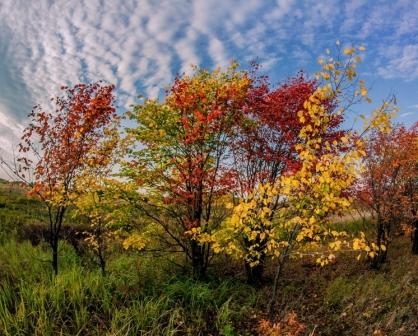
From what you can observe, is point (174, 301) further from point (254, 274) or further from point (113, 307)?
point (254, 274)

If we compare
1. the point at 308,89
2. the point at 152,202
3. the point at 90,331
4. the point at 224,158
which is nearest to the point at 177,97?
the point at 224,158

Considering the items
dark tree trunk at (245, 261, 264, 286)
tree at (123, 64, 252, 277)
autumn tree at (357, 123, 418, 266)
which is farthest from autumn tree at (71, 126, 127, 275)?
autumn tree at (357, 123, 418, 266)

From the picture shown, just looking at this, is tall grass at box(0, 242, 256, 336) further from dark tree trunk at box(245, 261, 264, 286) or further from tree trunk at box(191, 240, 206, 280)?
dark tree trunk at box(245, 261, 264, 286)

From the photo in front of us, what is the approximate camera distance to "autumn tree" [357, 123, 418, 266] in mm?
16344

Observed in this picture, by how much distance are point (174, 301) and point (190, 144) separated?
452 cm

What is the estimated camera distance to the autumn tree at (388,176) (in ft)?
53.6

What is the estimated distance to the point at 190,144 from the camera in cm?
1123

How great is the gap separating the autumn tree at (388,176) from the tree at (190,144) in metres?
7.87

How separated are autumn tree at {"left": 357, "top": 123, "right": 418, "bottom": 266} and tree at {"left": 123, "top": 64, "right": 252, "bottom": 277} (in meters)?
7.87

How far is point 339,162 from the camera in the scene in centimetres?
658

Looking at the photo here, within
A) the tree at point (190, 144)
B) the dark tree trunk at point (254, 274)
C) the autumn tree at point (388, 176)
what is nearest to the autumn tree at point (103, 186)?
the tree at point (190, 144)

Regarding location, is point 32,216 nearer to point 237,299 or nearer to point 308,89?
point 237,299

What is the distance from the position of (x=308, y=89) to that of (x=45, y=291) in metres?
9.67

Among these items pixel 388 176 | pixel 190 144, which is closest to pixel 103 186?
pixel 190 144
